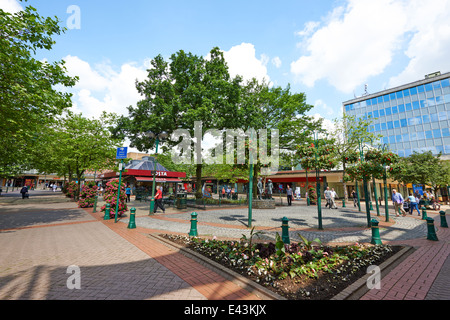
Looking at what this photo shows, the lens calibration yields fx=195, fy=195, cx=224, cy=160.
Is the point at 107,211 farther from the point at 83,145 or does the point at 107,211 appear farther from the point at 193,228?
the point at 83,145

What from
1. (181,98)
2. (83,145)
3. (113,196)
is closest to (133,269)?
(113,196)

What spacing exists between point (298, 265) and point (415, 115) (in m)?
62.3

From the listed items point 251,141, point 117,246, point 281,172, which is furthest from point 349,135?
point 117,246

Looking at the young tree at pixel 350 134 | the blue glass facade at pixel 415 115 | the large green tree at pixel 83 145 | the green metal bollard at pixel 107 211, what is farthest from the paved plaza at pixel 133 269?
the blue glass facade at pixel 415 115

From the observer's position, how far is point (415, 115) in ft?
153

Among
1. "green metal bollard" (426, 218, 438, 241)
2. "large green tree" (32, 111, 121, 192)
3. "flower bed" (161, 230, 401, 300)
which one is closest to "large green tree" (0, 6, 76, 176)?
"flower bed" (161, 230, 401, 300)

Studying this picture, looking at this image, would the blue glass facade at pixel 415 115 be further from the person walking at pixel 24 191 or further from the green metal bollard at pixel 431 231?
the person walking at pixel 24 191

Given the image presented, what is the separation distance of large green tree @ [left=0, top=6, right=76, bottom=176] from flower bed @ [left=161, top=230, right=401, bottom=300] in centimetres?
859

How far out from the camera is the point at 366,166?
10312 mm

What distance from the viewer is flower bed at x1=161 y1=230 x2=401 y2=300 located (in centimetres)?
356

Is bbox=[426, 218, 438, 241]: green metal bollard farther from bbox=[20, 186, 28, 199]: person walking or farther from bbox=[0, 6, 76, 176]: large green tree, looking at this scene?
bbox=[20, 186, 28, 199]: person walking

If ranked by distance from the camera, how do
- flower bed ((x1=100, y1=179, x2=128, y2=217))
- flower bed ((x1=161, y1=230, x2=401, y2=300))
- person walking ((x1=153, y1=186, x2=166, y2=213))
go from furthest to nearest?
person walking ((x1=153, y1=186, x2=166, y2=213))
flower bed ((x1=100, y1=179, x2=128, y2=217))
flower bed ((x1=161, y1=230, x2=401, y2=300))

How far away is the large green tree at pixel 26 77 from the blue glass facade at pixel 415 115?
49578 mm
